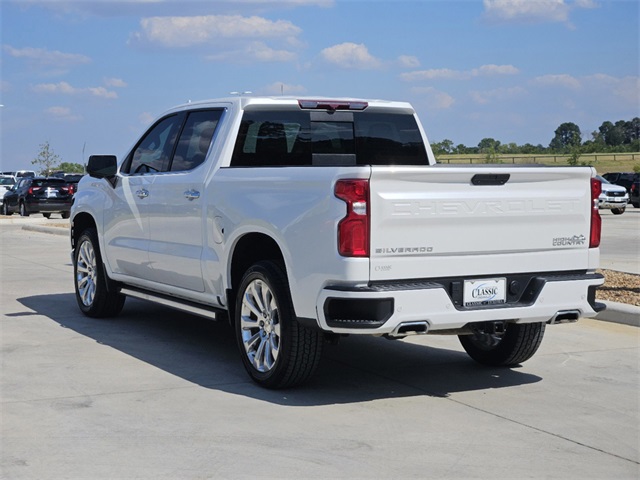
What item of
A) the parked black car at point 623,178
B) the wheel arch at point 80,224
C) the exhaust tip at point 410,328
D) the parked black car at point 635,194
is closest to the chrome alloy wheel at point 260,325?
the exhaust tip at point 410,328

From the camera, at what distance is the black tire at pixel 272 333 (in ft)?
22.3

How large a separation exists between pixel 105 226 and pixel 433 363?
3683 millimetres

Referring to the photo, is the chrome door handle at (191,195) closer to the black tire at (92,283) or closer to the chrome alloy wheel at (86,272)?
the black tire at (92,283)

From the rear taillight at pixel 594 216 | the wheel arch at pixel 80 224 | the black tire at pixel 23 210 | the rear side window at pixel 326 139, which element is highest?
the rear side window at pixel 326 139

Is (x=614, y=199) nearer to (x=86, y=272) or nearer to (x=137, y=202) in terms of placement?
(x=86, y=272)

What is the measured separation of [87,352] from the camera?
846cm

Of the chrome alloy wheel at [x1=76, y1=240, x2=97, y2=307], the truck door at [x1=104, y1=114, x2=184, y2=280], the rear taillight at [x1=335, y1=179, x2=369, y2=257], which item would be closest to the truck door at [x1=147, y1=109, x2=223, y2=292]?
the truck door at [x1=104, y1=114, x2=184, y2=280]

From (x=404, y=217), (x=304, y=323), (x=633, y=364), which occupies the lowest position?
(x=633, y=364)

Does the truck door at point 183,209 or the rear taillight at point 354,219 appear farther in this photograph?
the truck door at point 183,209

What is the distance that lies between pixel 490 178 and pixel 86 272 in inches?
207

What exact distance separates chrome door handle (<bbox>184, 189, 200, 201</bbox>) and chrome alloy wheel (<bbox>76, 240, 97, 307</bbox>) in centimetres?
238

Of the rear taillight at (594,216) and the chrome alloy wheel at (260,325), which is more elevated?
the rear taillight at (594,216)

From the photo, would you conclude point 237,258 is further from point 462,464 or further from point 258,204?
point 462,464

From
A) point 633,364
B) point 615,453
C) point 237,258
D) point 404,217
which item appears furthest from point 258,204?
point 633,364
